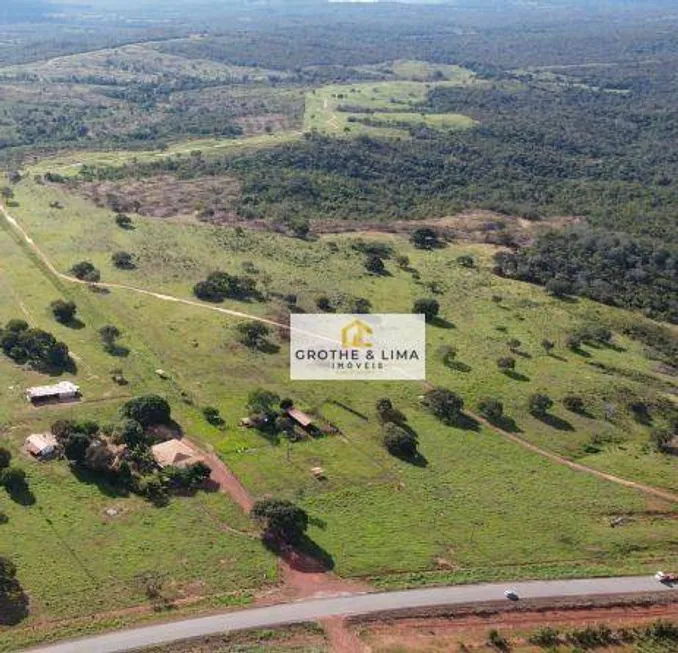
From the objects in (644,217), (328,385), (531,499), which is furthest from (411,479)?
(644,217)

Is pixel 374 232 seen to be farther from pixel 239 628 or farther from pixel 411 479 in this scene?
pixel 239 628

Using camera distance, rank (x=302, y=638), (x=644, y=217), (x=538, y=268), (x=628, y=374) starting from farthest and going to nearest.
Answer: (x=644, y=217)
(x=538, y=268)
(x=628, y=374)
(x=302, y=638)

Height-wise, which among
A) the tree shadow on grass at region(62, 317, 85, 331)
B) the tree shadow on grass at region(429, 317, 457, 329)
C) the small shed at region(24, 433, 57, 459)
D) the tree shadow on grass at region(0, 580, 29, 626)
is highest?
the tree shadow on grass at region(62, 317, 85, 331)

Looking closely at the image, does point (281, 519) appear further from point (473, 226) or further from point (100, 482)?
point (473, 226)

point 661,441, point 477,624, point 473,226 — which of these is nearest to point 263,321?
point 661,441

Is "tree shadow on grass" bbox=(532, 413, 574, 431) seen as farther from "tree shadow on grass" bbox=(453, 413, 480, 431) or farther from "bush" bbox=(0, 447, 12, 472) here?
"bush" bbox=(0, 447, 12, 472)

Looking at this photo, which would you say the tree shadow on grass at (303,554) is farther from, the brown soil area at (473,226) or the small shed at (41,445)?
the brown soil area at (473,226)

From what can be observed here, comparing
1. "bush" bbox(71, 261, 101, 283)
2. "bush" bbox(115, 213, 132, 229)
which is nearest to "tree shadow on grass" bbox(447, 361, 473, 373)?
"bush" bbox(71, 261, 101, 283)
